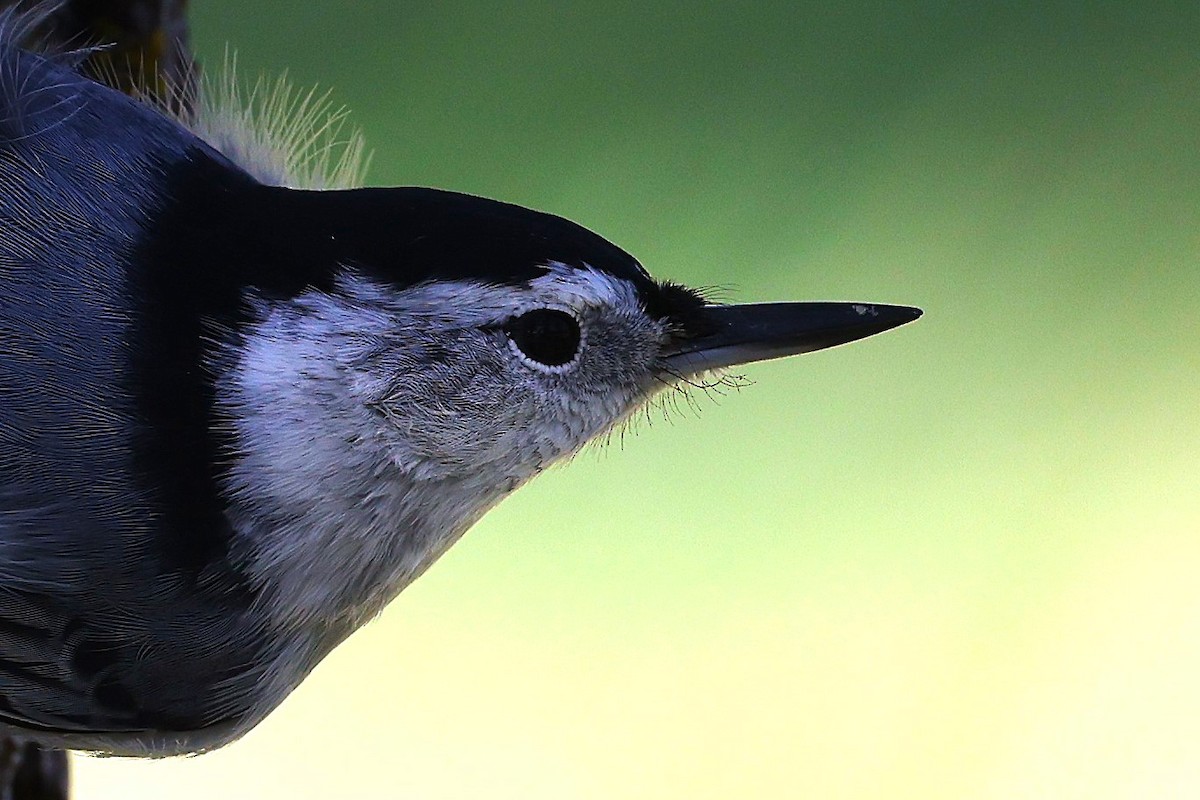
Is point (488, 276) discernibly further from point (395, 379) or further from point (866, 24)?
point (866, 24)

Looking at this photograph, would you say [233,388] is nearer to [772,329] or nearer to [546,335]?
[546,335]

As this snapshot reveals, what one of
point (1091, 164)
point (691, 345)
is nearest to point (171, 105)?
point (691, 345)

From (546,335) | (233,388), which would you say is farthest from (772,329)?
(233,388)

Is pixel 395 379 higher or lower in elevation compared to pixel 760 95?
lower
